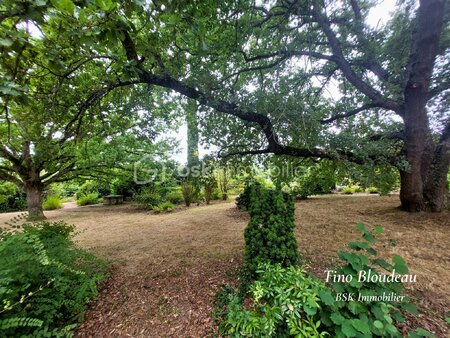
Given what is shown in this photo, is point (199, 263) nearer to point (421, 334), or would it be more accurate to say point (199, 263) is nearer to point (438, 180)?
point (421, 334)

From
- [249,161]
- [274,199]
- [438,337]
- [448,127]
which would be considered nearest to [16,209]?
[249,161]

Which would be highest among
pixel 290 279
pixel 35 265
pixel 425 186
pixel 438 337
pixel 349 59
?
pixel 349 59

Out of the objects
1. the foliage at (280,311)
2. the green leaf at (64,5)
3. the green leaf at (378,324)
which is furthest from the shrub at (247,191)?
the green leaf at (64,5)

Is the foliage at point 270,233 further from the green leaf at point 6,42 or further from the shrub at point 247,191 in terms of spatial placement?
the green leaf at point 6,42

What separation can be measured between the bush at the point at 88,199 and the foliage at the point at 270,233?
37.0ft

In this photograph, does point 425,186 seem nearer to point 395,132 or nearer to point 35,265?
point 395,132

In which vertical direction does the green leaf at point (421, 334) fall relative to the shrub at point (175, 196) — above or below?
below

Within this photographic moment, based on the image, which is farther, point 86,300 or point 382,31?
point 382,31

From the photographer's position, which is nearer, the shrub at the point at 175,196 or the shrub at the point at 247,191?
the shrub at the point at 247,191

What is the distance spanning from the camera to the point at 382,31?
11.5 ft

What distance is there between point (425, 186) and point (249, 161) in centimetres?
376

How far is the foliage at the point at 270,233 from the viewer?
1.91m

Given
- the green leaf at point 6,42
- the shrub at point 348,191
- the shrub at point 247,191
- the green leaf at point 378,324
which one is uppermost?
the green leaf at point 6,42

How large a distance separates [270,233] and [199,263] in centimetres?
127
